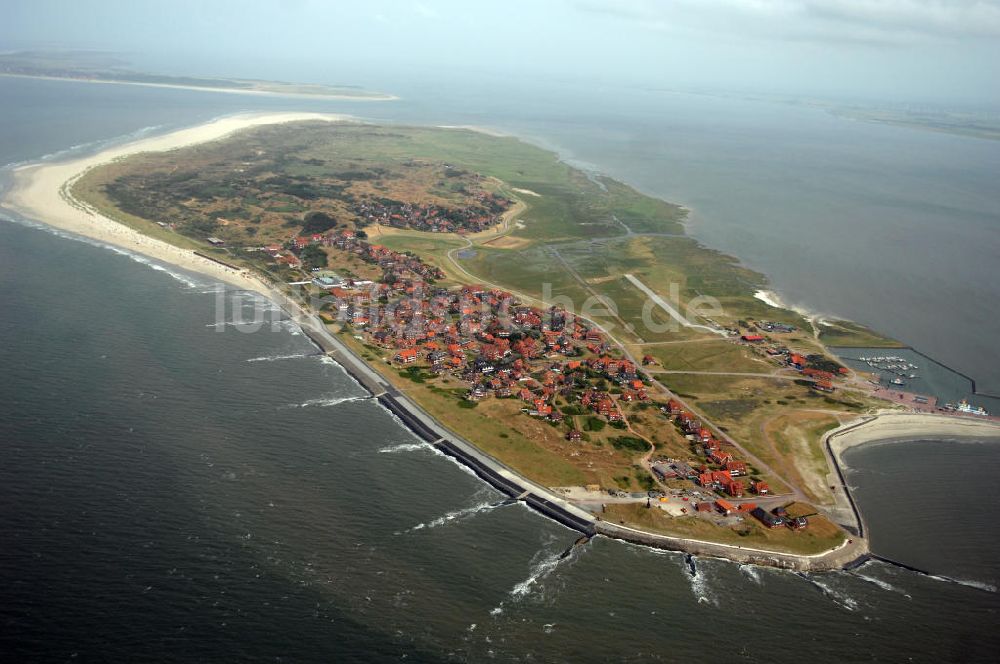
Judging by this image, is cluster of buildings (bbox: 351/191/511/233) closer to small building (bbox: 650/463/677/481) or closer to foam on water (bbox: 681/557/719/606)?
small building (bbox: 650/463/677/481)

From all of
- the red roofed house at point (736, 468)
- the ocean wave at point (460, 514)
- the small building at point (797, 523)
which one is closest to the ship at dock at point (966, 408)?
the red roofed house at point (736, 468)

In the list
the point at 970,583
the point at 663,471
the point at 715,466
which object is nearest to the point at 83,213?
the point at 663,471

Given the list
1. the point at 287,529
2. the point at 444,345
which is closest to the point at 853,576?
the point at 287,529

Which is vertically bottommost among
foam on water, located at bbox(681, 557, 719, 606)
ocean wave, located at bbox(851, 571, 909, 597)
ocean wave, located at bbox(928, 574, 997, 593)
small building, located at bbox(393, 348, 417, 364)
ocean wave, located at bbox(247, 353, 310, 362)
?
foam on water, located at bbox(681, 557, 719, 606)

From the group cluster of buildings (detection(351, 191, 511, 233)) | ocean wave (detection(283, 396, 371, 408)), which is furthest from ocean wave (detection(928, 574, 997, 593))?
cluster of buildings (detection(351, 191, 511, 233))

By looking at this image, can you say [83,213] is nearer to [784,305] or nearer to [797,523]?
[784,305]

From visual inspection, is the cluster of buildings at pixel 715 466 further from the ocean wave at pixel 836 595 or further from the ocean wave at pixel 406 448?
the ocean wave at pixel 406 448

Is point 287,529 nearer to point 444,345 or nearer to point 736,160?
point 444,345
